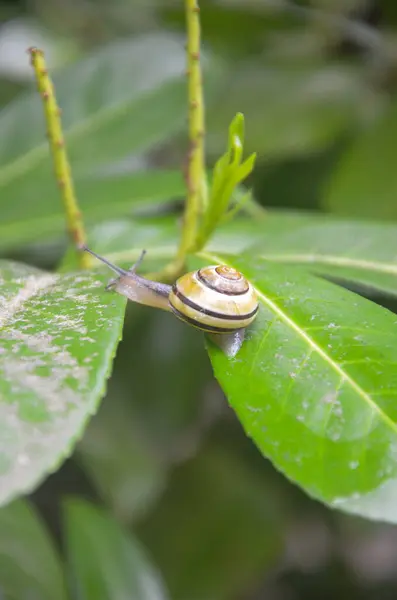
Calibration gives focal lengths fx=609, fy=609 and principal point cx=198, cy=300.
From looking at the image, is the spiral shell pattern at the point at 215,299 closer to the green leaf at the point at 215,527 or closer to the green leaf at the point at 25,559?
the green leaf at the point at 25,559

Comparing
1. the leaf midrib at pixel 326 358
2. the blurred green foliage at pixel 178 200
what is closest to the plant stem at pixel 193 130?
the leaf midrib at pixel 326 358

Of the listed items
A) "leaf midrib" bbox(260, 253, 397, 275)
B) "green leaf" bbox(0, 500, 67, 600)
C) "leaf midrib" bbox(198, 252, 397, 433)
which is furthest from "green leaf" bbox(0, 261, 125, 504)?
"green leaf" bbox(0, 500, 67, 600)

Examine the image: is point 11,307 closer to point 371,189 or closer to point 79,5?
point 371,189

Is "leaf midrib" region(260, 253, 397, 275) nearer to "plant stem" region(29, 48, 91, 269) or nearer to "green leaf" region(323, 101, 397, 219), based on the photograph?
"plant stem" region(29, 48, 91, 269)

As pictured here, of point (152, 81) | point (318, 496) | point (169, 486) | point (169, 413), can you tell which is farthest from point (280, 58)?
point (318, 496)

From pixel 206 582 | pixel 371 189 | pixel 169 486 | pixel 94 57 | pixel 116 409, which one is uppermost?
pixel 94 57

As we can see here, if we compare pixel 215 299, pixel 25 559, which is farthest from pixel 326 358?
pixel 25 559

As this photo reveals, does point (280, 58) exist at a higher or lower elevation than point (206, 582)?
higher

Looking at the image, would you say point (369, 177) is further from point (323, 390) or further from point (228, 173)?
point (323, 390)
